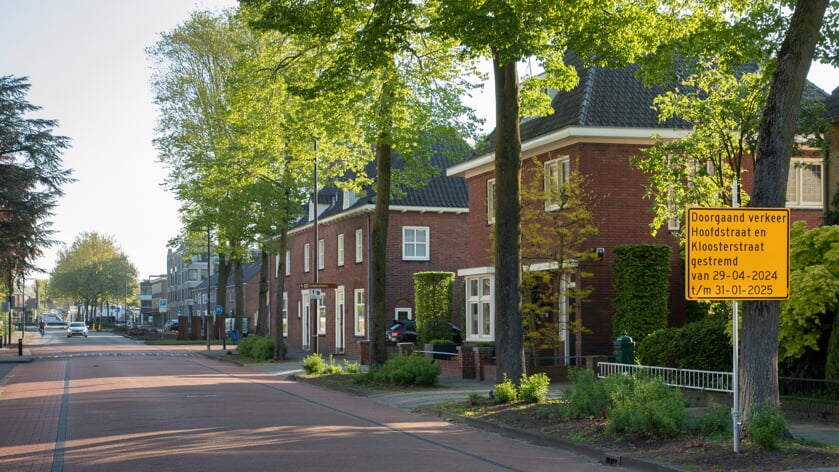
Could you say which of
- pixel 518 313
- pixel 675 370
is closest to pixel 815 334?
pixel 675 370

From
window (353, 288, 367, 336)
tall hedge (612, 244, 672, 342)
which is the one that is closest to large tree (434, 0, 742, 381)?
tall hedge (612, 244, 672, 342)

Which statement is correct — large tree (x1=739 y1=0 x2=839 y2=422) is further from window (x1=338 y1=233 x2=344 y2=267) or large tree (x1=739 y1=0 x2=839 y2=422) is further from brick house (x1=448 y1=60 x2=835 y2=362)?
window (x1=338 y1=233 x2=344 y2=267)

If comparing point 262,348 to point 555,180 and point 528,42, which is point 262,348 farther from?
point 528,42

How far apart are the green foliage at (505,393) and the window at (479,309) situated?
13.2 m

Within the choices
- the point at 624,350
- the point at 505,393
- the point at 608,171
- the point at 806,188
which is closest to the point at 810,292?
the point at 505,393

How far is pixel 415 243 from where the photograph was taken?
42.7m

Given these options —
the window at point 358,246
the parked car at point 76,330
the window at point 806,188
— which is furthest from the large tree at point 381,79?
the parked car at point 76,330

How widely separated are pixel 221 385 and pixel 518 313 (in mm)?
11563

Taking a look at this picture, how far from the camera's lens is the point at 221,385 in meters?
26.8

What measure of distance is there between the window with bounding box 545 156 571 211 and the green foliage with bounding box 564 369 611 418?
36.3ft

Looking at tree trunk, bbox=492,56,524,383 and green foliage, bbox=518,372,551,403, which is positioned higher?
tree trunk, bbox=492,56,524,383

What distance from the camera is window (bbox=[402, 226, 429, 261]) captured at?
140 feet

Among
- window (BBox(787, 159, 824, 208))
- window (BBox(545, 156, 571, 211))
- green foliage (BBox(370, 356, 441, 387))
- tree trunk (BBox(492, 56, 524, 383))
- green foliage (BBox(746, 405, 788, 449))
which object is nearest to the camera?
green foliage (BBox(746, 405, 788, 449))

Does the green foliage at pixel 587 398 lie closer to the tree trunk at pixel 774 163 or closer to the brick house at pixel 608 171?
the tree trunk at pixel 774 163
